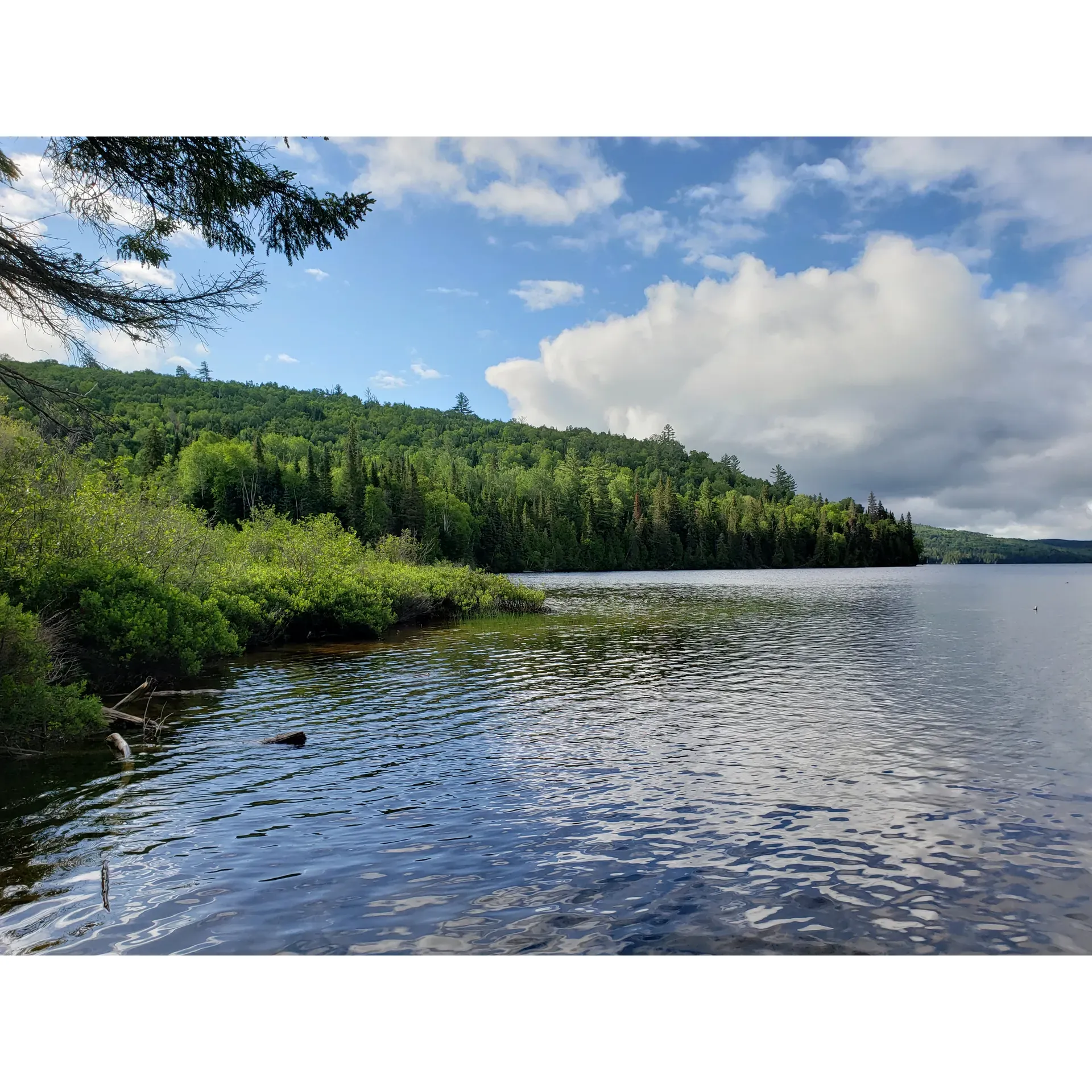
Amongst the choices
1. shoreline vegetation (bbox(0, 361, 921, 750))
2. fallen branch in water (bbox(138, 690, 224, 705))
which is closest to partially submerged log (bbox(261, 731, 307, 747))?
shoreline vegetation (bbox(0, 361, 921, 750))

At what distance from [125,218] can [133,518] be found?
43.8 feet

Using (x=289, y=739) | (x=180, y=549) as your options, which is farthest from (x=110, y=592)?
(x=289, y=739)

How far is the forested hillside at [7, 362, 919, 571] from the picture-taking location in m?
112

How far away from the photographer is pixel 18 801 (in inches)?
429

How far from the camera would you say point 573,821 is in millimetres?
10398

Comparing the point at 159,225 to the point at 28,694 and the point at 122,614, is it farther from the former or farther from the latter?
the point at 122,614

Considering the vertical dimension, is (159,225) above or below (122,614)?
above

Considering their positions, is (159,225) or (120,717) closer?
(159,225)

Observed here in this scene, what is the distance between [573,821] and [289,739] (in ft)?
23.3

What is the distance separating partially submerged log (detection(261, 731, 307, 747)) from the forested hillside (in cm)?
4906

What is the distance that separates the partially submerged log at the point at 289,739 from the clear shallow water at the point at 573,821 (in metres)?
0.39

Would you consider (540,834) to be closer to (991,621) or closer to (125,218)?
(125,218)

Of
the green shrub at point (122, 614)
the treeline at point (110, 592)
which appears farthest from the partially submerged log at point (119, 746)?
the green shrub at point (122, 614)

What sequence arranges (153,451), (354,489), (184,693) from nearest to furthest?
(184,693) < (153,451) < (354,489)
